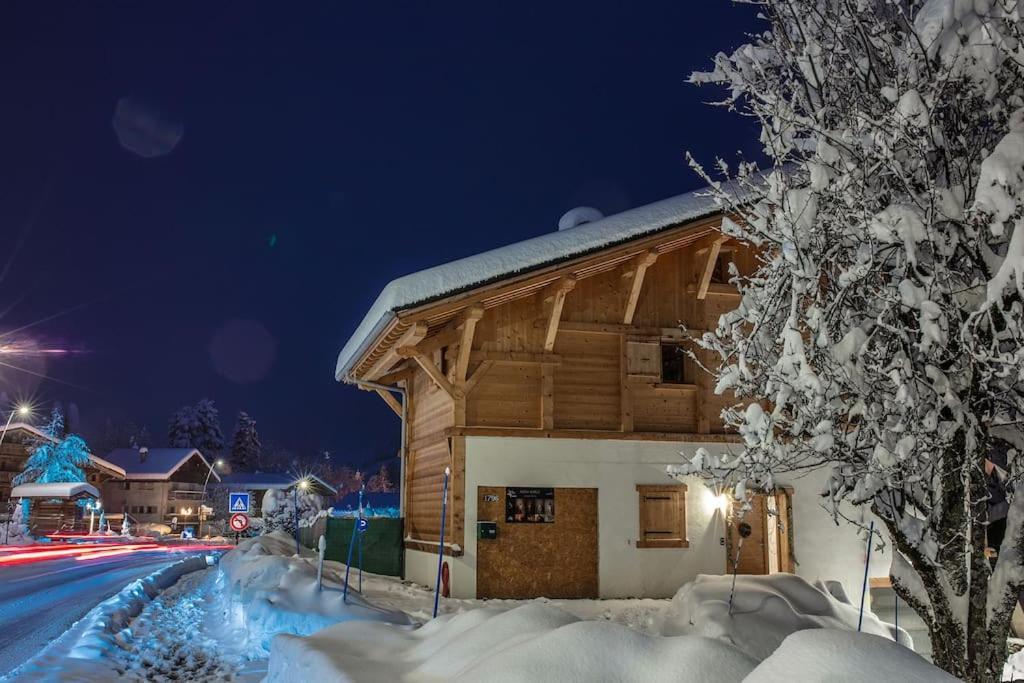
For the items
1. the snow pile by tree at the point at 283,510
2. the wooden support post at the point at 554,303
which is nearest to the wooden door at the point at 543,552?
the wooden support post at the point at 554,303

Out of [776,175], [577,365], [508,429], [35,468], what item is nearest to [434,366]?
[508,429]

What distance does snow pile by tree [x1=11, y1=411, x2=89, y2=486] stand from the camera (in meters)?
55.5

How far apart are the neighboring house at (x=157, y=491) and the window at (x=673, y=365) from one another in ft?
173

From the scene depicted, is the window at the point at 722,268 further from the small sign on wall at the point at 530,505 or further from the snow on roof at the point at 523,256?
the small sign on wall at the point at 530,505

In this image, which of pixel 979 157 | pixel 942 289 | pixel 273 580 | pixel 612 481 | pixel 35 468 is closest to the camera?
pixel 942 289

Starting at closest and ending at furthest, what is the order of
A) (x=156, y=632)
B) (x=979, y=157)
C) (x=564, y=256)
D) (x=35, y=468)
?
1. (x=979, y=157)
2. (x=156, y=632)
3. (x=564, y=256)
4. (x=35, y=468)

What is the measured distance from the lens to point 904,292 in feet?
16.0

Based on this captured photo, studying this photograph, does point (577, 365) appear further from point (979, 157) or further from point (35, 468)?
point (35, 468)

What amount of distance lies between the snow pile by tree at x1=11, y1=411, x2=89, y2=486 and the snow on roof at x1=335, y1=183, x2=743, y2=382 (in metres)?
48.2

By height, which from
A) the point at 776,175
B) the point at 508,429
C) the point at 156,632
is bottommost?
the point at 156,632

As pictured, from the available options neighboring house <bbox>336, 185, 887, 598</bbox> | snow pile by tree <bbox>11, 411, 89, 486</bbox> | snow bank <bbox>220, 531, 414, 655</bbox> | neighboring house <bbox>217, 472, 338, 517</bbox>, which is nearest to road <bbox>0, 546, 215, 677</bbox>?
snow bank <bbox>220, 531, 414, 655</bbox>

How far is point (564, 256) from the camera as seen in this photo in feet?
51.3

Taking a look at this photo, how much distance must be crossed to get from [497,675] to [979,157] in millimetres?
4621

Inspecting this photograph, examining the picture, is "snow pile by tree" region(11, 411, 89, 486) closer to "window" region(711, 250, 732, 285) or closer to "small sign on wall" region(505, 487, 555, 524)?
"small sign on wall" region(505, 487, 555, 524)
